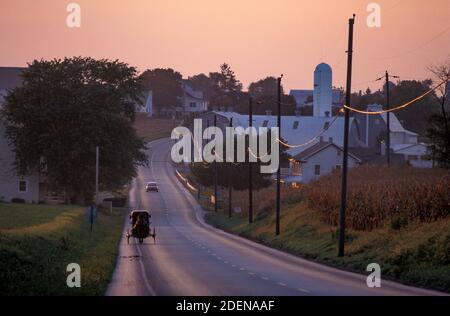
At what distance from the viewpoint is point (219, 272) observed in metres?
32.0

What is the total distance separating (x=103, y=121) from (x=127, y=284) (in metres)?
63.2

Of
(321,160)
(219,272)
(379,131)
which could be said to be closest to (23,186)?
(321,160)

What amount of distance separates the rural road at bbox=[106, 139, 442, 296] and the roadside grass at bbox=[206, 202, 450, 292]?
1.06 metres

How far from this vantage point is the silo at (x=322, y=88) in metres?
150

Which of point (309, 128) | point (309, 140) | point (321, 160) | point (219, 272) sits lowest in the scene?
point (219, 272)

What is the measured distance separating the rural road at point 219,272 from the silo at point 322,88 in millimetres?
83042

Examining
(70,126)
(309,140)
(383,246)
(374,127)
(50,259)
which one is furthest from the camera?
(374,127)

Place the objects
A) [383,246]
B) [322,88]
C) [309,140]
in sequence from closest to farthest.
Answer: [383,246] → [309,140] → [322,88]

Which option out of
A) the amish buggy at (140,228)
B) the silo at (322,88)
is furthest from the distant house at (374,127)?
the amish buggy at (140,228)

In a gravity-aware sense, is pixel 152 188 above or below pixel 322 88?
below

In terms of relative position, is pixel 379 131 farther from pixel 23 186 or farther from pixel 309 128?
pixel 23 186

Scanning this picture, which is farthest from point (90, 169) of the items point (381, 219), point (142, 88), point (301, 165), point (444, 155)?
point (381, 219)

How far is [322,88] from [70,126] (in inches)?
2752

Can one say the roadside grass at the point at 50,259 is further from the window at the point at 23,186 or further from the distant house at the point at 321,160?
the distant house at the point at 321,160
